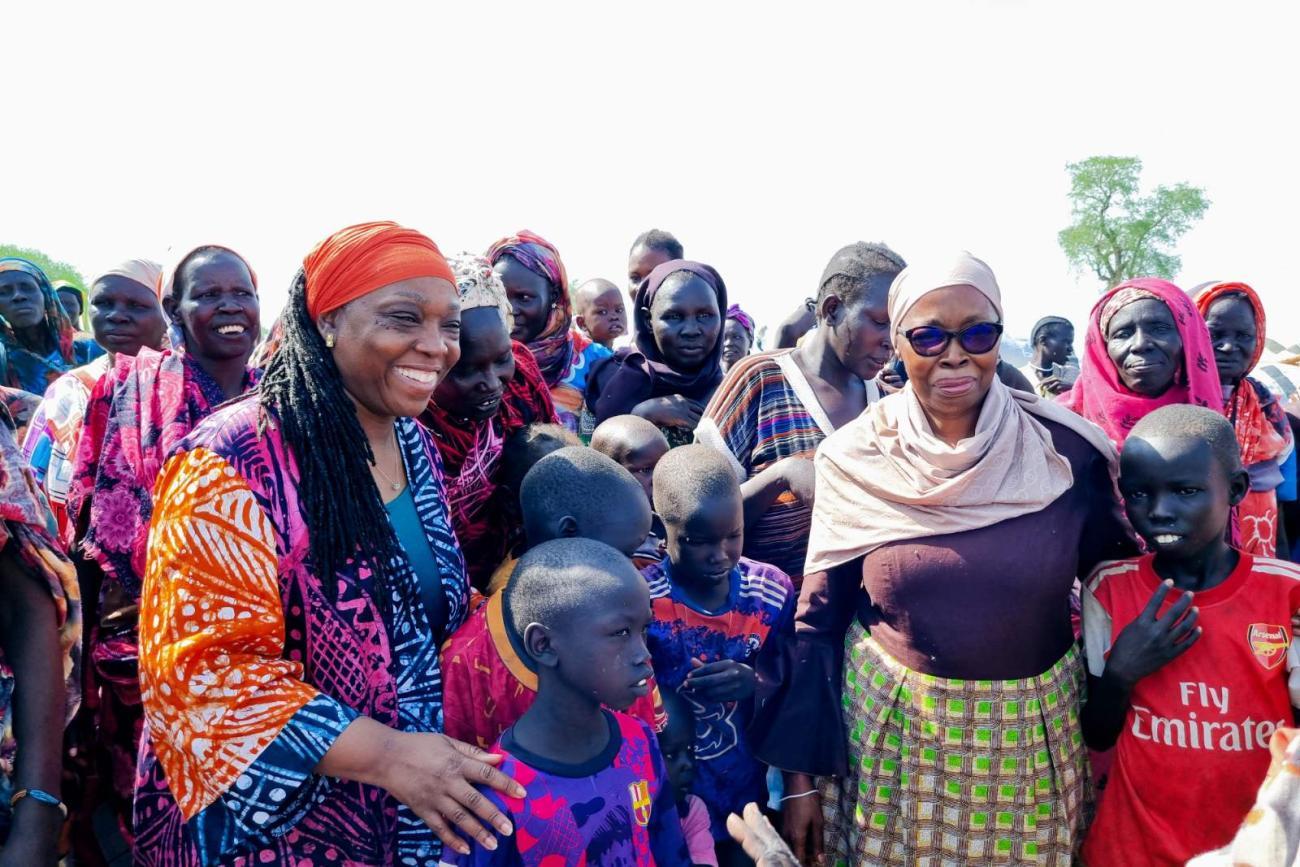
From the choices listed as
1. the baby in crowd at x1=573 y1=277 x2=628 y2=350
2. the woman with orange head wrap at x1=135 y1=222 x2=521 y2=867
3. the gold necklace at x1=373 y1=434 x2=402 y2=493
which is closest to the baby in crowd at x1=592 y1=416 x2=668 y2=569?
the gold necklace at x1=373 y1=434 x2=402 y2=493

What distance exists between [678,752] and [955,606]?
0.87 metres

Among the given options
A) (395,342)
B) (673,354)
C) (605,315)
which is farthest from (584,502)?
(605,315)

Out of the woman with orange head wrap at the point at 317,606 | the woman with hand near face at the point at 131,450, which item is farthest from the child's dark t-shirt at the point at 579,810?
the woman with hand near face at the point at 131,450

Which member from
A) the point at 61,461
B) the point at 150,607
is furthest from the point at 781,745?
the point at 61,461

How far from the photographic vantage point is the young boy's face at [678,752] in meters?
2.50

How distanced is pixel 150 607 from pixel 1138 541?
2.55m

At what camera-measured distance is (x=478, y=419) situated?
282cm

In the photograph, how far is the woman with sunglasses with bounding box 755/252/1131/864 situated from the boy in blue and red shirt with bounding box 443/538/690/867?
651 millimetres

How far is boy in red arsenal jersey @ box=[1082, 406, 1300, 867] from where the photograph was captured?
2268 mm

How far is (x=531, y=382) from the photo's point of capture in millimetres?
3170

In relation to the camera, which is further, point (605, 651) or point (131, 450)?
point (131, 450)

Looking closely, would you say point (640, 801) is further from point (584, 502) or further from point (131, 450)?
point (131, 450)

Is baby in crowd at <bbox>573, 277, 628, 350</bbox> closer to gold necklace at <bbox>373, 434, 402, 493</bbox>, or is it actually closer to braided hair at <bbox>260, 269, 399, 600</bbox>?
gold necklace at <bbox>373, 434, 402, 493</bbox>

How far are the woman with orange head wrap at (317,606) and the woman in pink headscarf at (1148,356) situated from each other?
8.41 ft
